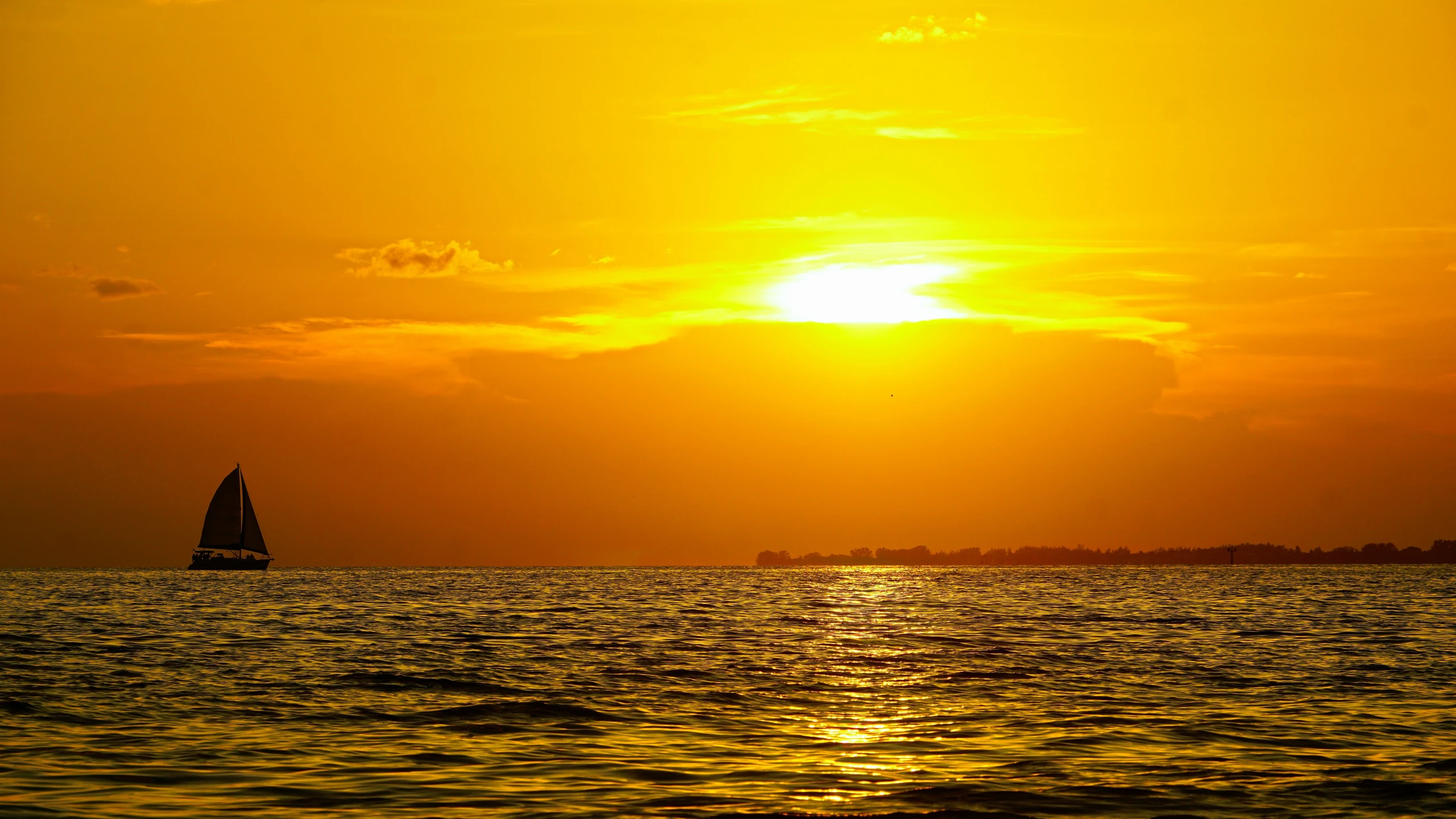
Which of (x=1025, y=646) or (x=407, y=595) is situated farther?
(x=407, y=595)

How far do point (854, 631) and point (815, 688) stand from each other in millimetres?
26981

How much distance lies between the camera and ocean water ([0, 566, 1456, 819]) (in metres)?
21.2

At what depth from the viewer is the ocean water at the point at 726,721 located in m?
21.2

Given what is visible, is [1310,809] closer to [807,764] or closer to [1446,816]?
[1446,816]

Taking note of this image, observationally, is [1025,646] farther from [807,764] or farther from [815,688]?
[807,764]

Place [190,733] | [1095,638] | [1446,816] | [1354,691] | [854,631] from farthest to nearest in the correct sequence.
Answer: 1. [854,631]
2. [1095,638]
3. [1354,691]
4. [190,733]
5. [1446,816]

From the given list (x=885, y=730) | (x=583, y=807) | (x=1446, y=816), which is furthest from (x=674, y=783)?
(x=1446, y=816)

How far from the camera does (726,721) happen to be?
3066 centimetres

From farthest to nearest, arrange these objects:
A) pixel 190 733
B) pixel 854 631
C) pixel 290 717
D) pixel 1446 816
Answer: pixel 854 631
pixel 290 717
pixel 190 733
pixel 1446 816

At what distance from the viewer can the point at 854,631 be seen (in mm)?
63906

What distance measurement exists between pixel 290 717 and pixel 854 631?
122ft

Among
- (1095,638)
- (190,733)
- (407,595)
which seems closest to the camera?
(190,733)

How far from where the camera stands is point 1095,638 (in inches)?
2298

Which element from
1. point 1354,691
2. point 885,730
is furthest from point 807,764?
point 1354,691
